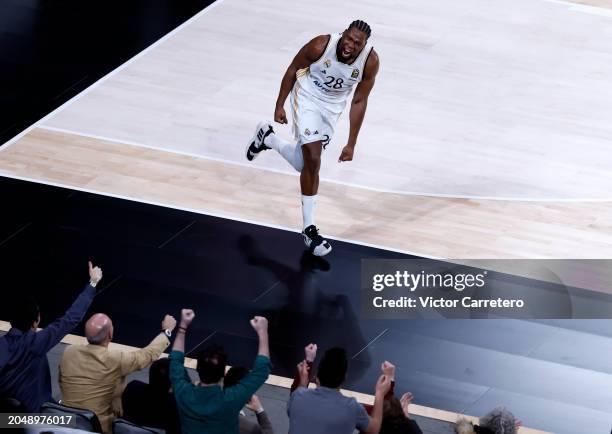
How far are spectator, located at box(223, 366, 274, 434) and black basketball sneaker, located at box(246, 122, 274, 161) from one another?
13.0ft

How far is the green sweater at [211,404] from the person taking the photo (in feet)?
25.2

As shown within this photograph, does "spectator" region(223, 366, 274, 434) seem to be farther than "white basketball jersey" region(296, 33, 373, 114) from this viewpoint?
No

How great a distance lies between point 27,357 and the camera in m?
8.33

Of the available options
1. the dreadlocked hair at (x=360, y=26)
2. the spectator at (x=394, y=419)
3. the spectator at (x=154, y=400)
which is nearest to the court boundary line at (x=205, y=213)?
the dreadlocked hair at (x=360, y=26)

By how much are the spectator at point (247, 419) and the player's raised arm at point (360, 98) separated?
3052mm

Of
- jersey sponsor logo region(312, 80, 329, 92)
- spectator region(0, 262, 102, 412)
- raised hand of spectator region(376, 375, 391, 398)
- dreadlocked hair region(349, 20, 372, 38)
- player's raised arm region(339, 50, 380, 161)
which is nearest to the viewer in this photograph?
raised hand of spectator region(376, 375, 391, 398)

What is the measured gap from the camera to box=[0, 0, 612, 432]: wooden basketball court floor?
11.9 meters

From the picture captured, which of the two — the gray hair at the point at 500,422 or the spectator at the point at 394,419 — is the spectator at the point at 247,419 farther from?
the gray hair at the point at 500,422

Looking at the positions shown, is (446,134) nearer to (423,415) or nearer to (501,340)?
(501,340)

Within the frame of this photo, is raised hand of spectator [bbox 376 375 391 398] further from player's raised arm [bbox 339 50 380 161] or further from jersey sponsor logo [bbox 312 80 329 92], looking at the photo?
jersey sponsor logo [bbox 312 80 329 92]

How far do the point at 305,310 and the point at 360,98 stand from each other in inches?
63.4

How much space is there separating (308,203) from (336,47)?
1.23 m

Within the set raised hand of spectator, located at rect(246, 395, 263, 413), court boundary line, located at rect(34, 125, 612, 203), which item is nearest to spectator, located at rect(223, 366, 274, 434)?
raised hand of spectator, located at rect(246, 395, 263, 413)

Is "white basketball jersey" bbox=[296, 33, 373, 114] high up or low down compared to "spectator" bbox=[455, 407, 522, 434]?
up
